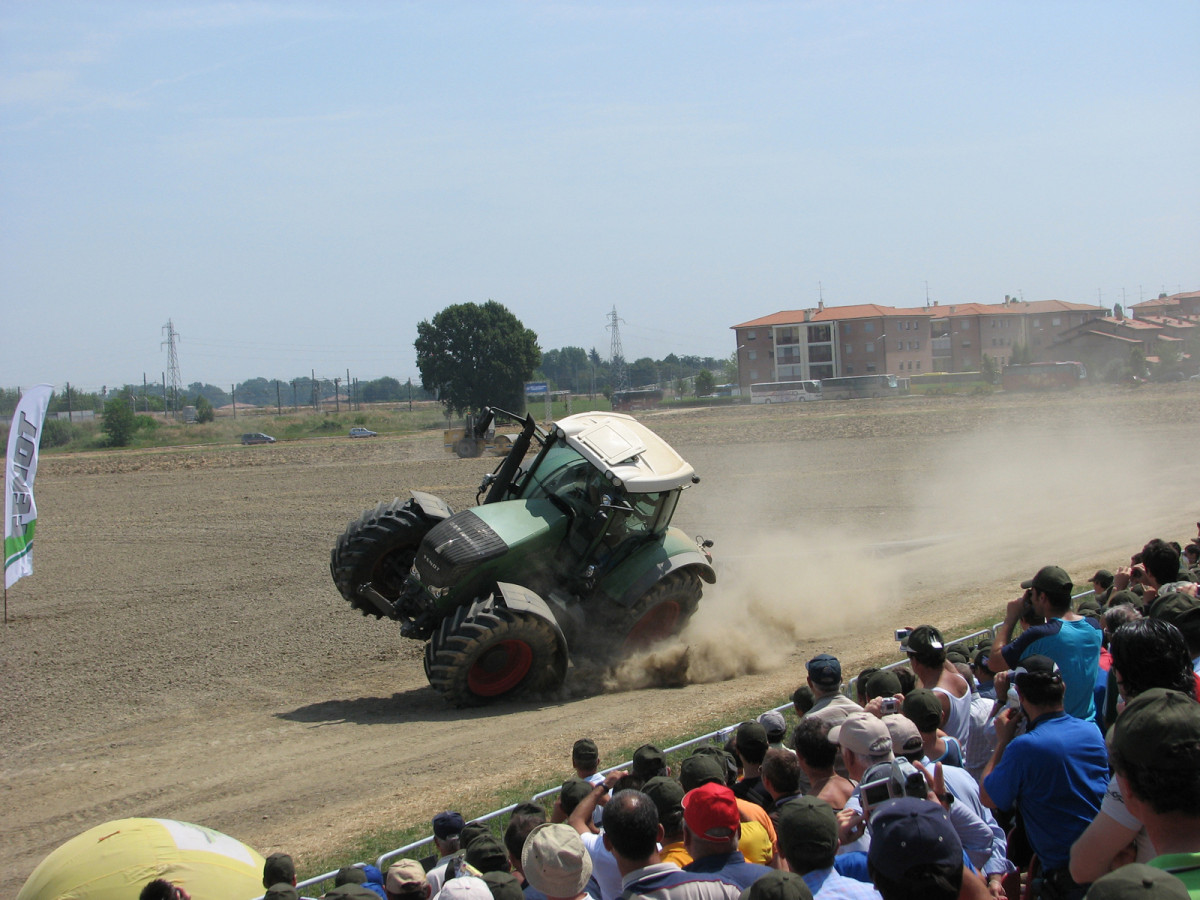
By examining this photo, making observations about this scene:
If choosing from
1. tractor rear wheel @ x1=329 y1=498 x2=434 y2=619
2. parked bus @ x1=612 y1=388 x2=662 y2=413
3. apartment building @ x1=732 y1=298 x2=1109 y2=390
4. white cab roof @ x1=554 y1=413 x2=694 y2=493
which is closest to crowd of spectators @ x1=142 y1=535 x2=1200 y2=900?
white cab roof @ x1=554 y1=413 x2=694 y2=493

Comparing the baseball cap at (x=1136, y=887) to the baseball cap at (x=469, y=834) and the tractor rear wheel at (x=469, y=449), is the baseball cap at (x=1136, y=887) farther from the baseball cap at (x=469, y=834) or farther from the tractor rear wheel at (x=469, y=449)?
the tractor rear wheel at (x=469, y=449)

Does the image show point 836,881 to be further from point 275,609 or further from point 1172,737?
point 275,609

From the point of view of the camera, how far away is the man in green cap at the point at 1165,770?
2549 mm

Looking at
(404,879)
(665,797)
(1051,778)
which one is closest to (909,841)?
(665,797)

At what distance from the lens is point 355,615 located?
528 inches

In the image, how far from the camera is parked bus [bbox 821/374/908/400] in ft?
209

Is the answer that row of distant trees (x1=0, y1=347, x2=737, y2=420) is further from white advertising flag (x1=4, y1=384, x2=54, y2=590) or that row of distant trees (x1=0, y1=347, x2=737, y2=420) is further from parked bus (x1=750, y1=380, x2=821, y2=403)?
white advertising flag (x1=4, y1=384, x2=54, y2=590)

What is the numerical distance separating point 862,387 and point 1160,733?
2527 inches

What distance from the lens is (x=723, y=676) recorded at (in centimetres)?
1045

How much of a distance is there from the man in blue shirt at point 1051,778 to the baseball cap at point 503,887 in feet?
6.20

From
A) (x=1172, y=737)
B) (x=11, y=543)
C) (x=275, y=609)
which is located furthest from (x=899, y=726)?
(x=11, y=543)

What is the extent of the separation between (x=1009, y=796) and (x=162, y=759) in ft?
23.0

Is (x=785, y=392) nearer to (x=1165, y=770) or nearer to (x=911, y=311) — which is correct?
(x=911, y=311)

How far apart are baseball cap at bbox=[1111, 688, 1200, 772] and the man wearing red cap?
4.01 feet
